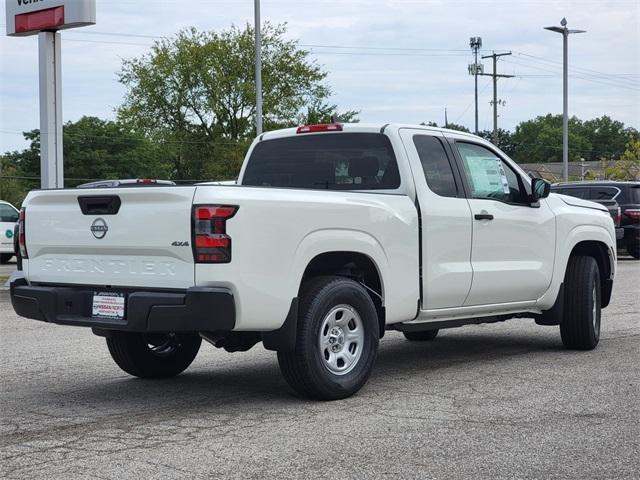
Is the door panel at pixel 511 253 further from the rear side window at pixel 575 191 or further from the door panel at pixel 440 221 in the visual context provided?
the rear side window at pixel 575 191

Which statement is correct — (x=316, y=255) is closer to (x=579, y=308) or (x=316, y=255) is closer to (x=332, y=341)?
(x=332, y=341)

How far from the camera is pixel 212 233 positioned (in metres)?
6.26

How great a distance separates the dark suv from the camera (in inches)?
1005

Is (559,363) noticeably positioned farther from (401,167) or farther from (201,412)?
(201,412)

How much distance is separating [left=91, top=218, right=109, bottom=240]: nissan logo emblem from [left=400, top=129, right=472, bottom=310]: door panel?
7.67ft

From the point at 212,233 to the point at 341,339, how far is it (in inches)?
52.6

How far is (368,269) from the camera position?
7.43 meters

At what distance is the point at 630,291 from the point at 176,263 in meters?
11.0

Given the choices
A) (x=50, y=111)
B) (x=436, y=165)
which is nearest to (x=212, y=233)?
(x=436, y=165)

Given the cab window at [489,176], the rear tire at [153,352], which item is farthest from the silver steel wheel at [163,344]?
the cab window at [489,176]

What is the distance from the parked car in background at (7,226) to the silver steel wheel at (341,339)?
63.3 feet

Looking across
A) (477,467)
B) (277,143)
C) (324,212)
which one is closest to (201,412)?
(324,212)

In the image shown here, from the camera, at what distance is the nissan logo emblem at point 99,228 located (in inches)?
265

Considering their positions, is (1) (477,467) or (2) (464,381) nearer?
(1) (477,467)
